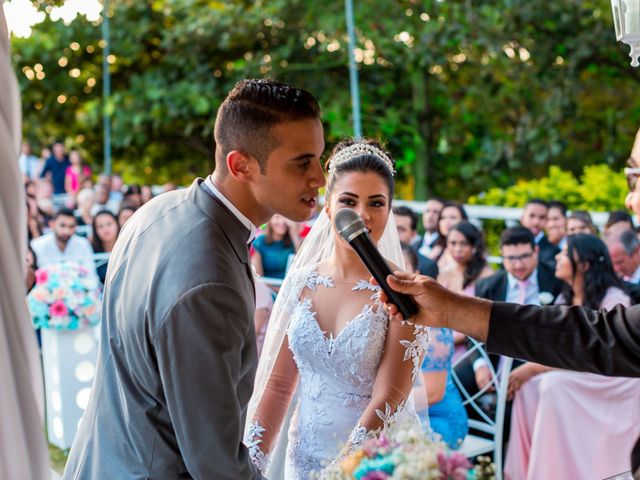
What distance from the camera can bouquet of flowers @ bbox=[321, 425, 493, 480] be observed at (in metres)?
1.75

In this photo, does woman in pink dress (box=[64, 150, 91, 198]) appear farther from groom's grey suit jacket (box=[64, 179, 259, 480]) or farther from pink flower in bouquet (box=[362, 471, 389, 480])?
pink flower in bouquet (box=[362, 471, 389, 480])

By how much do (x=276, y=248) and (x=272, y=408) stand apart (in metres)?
5.29

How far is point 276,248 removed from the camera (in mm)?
8688

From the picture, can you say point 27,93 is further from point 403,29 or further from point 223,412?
point 223,412

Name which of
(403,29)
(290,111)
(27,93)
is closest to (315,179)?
(290,111)

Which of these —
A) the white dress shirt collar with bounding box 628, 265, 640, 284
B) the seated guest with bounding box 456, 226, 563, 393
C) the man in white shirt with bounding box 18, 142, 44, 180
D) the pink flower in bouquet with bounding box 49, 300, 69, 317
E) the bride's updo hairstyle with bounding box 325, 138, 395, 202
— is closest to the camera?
the bride's updo hairstyle with bounding box 325, 138, 395, 202

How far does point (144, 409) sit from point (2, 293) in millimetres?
492

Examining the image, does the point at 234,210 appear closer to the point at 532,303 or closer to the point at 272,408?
the point at 272,408

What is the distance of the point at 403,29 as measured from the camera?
44.4 ft

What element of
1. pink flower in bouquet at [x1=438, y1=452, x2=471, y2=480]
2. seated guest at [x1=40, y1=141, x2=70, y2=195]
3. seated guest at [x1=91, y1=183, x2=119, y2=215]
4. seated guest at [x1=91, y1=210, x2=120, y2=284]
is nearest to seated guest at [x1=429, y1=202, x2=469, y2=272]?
seated guest at [x1=91, y1=210, x2=120, y2=284]

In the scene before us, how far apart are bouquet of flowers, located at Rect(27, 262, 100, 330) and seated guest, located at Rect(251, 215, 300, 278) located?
208cm

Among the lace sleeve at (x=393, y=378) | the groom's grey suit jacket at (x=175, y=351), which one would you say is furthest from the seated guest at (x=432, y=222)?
the groom's grey suit jacket at (x=175, y=351)

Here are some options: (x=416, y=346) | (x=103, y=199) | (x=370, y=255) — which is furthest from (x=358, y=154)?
(x=103, y=199)

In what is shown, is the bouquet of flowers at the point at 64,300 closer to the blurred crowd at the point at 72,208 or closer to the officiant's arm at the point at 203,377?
the blurred crowd at the point at 72,208
